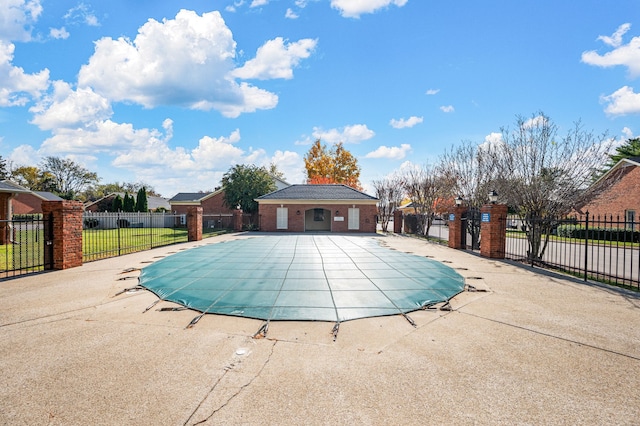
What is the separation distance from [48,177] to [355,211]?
5767cm

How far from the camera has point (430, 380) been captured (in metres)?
3.29

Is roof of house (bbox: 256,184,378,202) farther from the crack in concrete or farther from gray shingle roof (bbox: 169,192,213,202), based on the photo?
the crack in concrete

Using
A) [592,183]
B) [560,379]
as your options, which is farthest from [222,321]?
[592,183]

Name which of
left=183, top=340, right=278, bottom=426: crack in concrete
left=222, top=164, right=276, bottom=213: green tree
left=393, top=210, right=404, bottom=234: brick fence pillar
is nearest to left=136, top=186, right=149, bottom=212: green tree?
left=222, top=164, right=276, bottom=213: green tree

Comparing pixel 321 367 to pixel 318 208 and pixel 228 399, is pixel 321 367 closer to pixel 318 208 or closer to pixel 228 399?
pixel 228 399

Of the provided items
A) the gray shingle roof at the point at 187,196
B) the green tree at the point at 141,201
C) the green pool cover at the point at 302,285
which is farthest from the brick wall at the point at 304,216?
the green tree at the point at 141,201

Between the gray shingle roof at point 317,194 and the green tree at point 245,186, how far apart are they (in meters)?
2.31

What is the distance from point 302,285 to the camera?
7.05 metres

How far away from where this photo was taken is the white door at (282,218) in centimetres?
2659

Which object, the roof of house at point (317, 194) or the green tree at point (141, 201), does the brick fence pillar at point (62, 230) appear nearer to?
the roof of house at point (317, 194)

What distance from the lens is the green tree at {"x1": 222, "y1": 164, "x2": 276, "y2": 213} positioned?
28.9m

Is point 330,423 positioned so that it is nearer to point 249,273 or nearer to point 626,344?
point 626,344

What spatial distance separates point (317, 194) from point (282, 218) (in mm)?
3740

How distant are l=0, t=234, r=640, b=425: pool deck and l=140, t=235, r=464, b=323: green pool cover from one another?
465 millimetres
